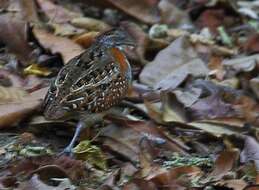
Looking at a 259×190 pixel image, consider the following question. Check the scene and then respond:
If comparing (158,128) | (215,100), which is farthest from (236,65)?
(158,128)

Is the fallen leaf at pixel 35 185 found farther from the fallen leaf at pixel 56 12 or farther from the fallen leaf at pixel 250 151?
the fallen leaf at pixel 56 12

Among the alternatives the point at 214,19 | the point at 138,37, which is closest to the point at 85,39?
the point at 138,37

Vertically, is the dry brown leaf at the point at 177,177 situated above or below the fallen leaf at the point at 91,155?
below

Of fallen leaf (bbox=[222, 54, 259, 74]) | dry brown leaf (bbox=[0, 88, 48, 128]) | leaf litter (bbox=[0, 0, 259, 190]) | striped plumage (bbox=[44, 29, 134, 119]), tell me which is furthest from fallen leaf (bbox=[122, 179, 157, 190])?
fallen leaf (bbox=[222, 54, 259, 74])

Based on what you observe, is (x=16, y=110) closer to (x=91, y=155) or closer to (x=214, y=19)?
(x=91, y=155)

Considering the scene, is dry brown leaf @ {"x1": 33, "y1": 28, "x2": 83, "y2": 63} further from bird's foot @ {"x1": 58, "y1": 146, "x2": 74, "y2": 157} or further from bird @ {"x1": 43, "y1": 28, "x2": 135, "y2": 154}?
bird's foot @ {"x1": 58, "y1": 146, "x2": 74, "y2": 157}

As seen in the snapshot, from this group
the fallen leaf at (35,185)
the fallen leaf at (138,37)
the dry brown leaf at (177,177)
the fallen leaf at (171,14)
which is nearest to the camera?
the fallen leaf at (35,185)

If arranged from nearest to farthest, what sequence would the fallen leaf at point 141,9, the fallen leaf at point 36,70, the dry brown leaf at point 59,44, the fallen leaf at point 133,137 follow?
the fallen leaf at point 133,137 < the fallen leaf at point 36,70 < the dry brown leaf at point 59,44 < the fallen leaf at point 141,9

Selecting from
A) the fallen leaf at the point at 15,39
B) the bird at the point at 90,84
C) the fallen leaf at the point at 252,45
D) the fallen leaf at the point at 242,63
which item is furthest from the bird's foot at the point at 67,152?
the fallen leaf at the point at 252,45
